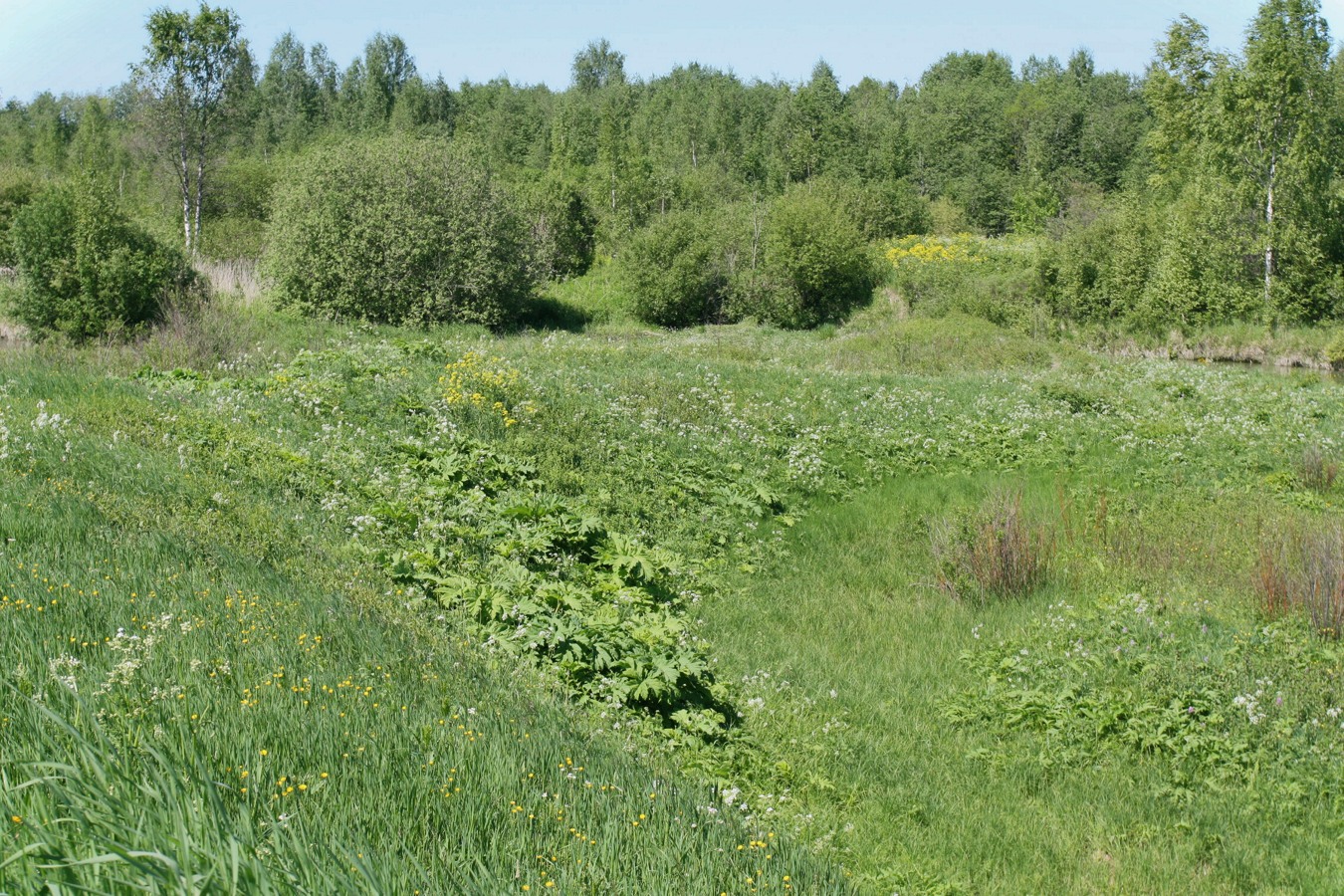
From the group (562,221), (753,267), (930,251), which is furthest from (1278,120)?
(562,221)

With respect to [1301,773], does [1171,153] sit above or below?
above

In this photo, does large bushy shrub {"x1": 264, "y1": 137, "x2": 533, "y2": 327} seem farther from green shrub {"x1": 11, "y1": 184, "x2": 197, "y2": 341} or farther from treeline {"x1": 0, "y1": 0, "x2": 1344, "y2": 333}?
green shrub {"x1": 11, "y1": 184, "x2": 197, "y2": 341}

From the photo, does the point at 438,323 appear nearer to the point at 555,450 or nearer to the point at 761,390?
the point at 761,390

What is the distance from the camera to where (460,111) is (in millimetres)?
87500

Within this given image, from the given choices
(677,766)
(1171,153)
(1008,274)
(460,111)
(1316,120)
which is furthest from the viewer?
(460,111)

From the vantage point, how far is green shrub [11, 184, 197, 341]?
20.1 meters

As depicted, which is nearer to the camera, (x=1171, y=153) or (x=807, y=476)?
(x=807, y=476)

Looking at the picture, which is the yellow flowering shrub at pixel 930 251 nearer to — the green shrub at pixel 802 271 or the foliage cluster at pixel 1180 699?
the green shrub at pixel 802 271

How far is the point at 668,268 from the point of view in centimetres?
4056

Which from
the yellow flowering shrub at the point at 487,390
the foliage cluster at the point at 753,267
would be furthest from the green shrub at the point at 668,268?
the yellow flowering shrub at the point at 487,390

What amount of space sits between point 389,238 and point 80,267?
841 centimetres

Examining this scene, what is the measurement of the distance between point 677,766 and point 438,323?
22.6 m

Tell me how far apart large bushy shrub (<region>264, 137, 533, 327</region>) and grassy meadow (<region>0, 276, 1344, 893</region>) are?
11.4 metres

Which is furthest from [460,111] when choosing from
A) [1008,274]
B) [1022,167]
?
[1008,274]
